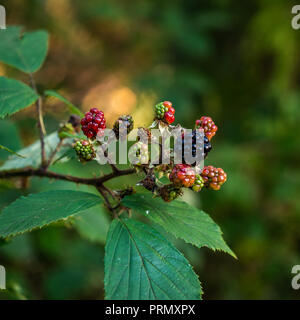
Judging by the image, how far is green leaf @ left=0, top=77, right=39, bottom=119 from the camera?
1245 mm

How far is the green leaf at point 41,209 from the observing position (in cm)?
98

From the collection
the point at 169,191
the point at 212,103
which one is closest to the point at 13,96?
the point at 169,191

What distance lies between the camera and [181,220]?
112 cm

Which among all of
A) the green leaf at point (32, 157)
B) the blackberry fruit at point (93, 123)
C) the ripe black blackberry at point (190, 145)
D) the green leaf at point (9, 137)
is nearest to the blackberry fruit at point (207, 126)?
the ripe black blackberry at point (190, 145)

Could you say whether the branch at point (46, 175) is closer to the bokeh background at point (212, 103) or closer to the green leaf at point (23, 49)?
the green leaf at point (23, 49)

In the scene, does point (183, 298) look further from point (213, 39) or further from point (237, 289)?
point (213, 39)

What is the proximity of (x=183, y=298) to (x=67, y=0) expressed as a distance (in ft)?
15.8

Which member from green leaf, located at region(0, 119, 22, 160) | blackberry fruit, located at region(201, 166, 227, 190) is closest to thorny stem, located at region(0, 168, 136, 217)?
blackberry fruit, located at region(201, 166, 227, 190)

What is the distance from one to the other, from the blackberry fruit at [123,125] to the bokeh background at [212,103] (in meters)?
1.91

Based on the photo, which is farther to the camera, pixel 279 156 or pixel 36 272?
pixel 279 156


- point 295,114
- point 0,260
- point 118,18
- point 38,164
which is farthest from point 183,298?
point 118,18

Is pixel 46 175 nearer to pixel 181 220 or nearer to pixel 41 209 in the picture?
pixel 41 209

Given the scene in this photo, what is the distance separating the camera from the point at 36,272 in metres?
3.67

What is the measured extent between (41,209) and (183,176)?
440mm
